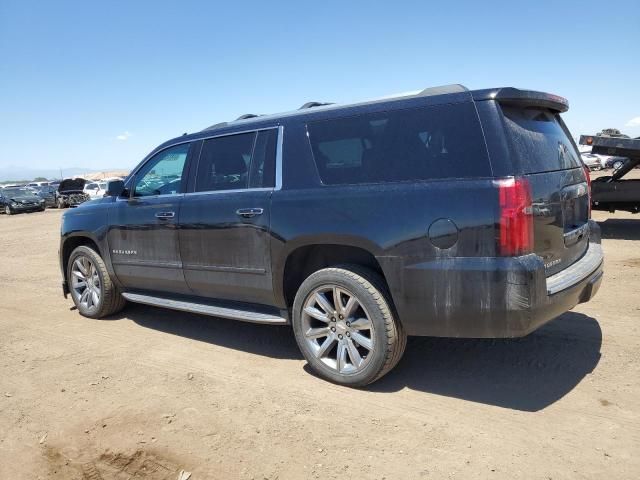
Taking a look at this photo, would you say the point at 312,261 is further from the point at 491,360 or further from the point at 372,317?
the point at 491,360

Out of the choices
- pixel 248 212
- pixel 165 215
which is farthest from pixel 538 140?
pixel 165 215

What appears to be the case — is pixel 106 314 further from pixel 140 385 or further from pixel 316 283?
pixel 316 283

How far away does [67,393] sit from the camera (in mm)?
4008

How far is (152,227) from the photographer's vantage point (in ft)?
16.6

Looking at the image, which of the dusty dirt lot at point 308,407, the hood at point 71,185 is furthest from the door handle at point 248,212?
the hood at point 71,185

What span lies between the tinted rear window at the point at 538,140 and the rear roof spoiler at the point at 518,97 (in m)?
0.05

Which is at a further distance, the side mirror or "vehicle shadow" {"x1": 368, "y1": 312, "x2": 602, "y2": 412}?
the side mirror

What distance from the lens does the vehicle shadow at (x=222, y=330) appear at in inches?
187

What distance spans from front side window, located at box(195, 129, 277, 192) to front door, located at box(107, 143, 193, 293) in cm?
29

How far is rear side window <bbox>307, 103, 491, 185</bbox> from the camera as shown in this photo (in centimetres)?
323

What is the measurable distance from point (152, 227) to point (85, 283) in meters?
1.63

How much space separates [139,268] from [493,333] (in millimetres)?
3584

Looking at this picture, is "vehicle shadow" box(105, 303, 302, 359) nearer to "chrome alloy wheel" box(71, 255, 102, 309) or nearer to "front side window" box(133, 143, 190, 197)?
"chrome alloy wheel" box(71, 255, 102, 309)

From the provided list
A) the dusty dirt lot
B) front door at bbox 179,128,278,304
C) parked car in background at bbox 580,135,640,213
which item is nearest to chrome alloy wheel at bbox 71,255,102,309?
the dusty dirt lot
